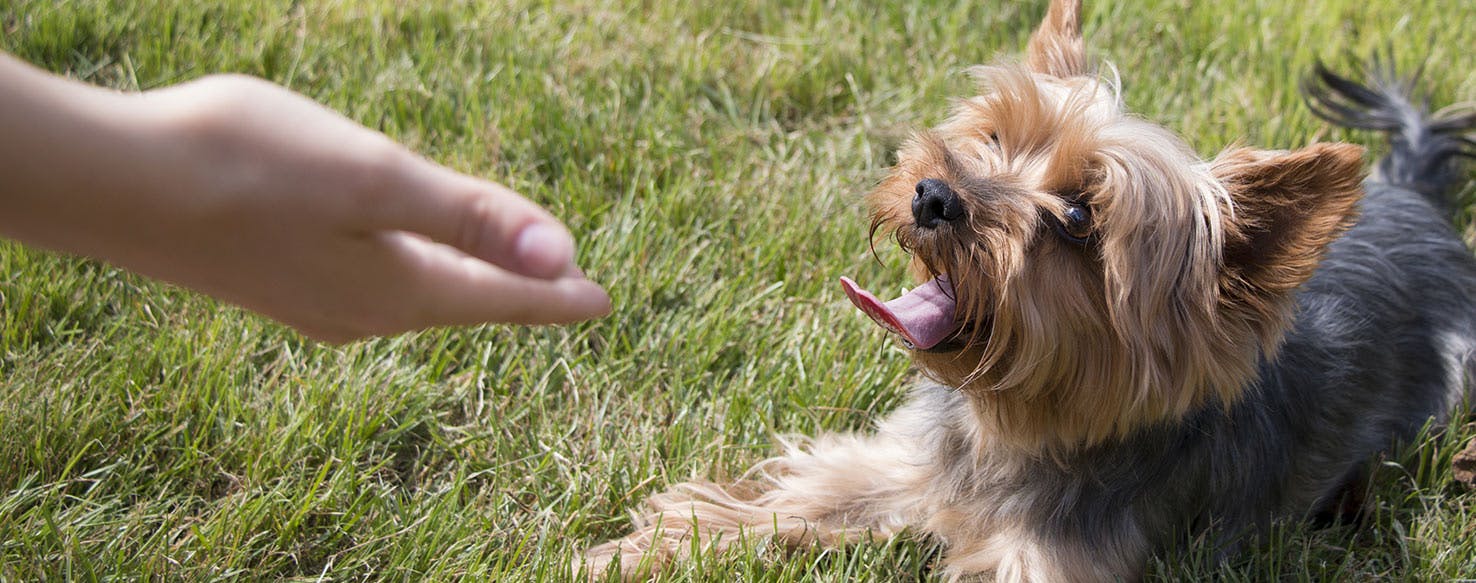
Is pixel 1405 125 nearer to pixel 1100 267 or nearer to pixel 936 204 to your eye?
pixel 1100 267

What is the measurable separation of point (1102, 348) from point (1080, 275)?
17 centimetres

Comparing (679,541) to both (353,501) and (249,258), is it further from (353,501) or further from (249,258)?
(249,258)

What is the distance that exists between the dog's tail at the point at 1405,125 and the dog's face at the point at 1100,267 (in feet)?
7.17

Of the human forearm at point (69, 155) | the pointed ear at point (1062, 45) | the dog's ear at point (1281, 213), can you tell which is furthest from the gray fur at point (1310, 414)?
the human forearm at point (69, 155)

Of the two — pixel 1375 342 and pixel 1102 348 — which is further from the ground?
pixel 1102 348

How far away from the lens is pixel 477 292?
4.87 feet

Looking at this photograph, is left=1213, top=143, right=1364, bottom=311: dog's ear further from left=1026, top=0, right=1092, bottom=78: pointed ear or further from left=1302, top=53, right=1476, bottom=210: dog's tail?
left=1302, top=53, right=1476, bottom=210: dog's tail

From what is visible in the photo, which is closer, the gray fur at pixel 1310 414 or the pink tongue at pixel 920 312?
the pink tongue at pixel 920 312

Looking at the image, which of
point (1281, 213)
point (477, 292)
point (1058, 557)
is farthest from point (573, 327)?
point (477, 292)

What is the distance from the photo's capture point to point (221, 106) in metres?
1.35

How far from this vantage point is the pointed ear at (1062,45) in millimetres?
3127

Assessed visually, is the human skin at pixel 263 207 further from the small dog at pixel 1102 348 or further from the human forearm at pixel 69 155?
the small dog at pixel 1102 348

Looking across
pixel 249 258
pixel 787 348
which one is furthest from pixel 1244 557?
pixel 249 258

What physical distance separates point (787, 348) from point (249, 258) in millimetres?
2398
